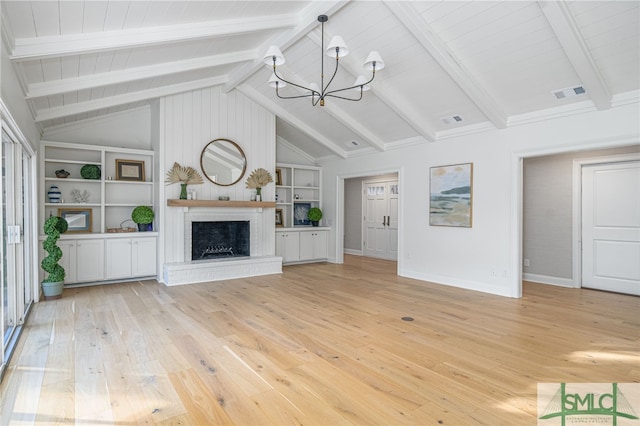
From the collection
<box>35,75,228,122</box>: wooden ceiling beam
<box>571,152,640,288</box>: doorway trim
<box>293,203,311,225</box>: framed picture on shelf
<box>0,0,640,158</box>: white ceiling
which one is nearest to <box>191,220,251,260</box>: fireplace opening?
<box>293,203,311,225</box>: framed picture on shelf

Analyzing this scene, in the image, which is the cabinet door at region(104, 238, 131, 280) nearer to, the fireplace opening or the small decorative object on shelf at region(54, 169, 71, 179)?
the fireplace opening

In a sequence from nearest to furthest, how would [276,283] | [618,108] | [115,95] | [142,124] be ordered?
[618,108], [115,95], [276,283], [142,124]

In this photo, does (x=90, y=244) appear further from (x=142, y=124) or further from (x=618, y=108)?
(x=618, y=108)

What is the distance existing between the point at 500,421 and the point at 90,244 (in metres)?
5.97

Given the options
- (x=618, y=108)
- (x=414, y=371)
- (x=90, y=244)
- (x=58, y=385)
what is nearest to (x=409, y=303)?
(x=414, y=371)

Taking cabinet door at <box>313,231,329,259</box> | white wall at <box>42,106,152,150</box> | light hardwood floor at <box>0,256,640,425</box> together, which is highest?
white wall at <box>42,106,152,150</box>

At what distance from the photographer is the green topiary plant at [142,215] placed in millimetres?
6145

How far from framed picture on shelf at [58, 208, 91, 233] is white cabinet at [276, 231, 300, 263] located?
11.5 feet

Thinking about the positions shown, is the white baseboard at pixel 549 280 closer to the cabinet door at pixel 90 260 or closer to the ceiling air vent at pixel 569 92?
the ceiling air vent at pixel 569 92

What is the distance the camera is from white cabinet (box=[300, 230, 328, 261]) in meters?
8.31

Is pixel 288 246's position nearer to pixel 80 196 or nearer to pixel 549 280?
pixel 80 196

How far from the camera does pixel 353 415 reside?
7.36 feet

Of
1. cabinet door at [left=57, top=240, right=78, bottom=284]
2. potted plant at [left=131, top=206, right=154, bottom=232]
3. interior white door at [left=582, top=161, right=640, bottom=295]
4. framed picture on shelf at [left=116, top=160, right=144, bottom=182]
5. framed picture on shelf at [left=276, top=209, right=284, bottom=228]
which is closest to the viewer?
interior white door at [left=582, top=161, right=640, bottom=295]

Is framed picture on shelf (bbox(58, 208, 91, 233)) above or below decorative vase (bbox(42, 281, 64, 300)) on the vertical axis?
above
